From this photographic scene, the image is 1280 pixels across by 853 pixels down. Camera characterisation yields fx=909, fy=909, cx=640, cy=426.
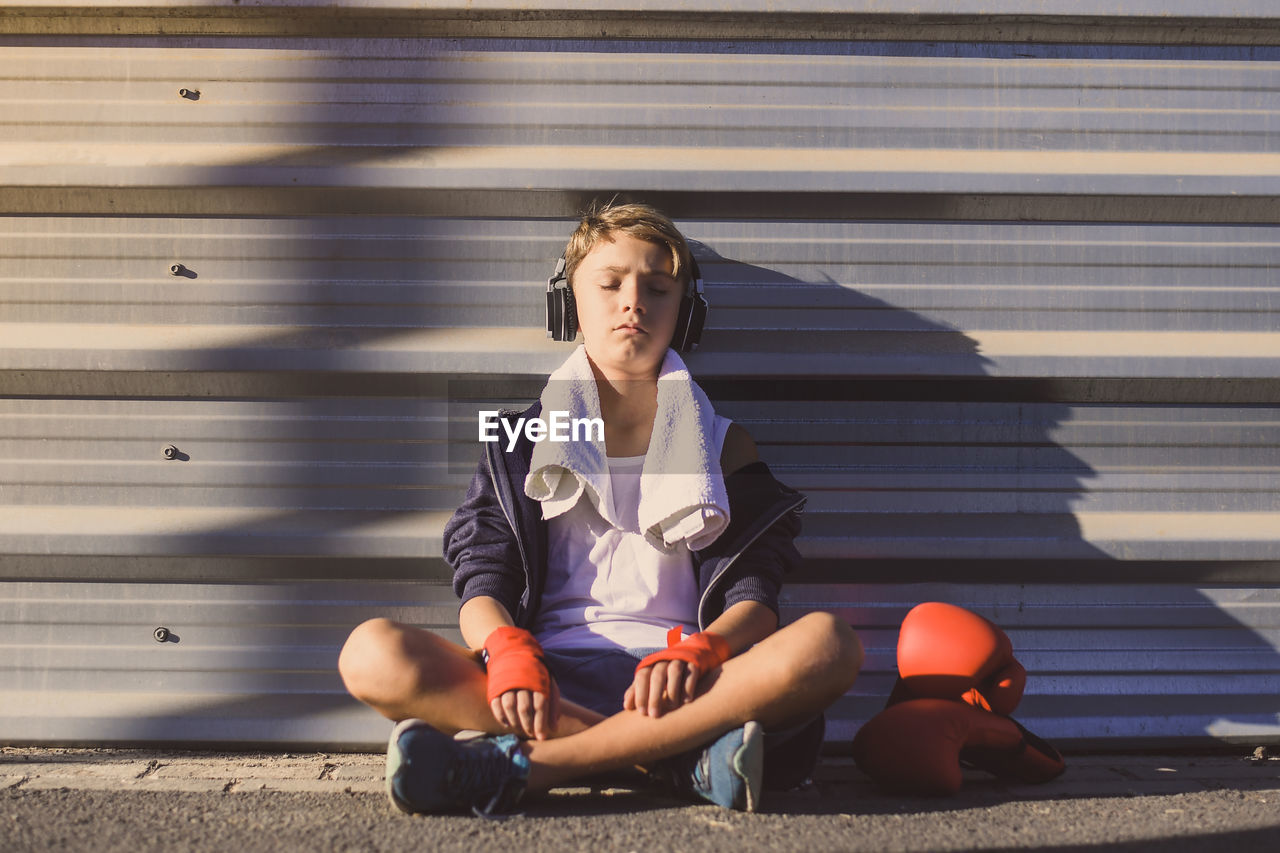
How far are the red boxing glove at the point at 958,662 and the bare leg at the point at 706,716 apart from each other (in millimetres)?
391

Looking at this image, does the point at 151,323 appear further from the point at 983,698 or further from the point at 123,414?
the point at 983,698

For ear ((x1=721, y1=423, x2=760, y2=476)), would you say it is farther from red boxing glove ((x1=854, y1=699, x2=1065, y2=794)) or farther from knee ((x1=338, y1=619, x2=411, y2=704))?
knee ((x1=338, y1=619, x2=411, y2=704))

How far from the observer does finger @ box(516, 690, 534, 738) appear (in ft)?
5.47

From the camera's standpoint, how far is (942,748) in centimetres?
185

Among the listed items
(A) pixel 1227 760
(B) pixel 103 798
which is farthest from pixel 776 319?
(B) pixel 103 798

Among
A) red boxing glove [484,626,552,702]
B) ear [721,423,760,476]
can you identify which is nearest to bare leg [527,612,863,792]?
red boxing glove [484,626,552,702]

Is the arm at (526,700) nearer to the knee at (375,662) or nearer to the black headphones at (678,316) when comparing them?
the knee at (375,662)

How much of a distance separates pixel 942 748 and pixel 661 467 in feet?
2.72

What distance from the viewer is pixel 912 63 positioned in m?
2.45

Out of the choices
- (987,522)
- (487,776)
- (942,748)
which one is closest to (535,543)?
(487,776)

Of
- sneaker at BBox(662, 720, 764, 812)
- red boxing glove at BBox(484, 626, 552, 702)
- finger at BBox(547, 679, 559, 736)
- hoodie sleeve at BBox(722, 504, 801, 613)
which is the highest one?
hoodie sleeve at BBox(722, 504, 801, 613)

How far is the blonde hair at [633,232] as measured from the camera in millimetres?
2141

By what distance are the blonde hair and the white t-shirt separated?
1.42 feet

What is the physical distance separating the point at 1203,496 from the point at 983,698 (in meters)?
0.95
